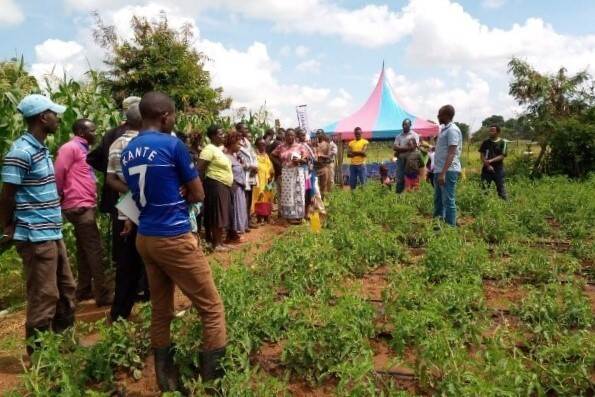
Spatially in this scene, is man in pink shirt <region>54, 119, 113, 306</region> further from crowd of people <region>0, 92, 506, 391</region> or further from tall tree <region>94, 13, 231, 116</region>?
tall tree <region>94, 13, 231, 116</region>

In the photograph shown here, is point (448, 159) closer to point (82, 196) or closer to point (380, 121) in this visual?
point (82, 196)

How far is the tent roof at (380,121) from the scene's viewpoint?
17484mm

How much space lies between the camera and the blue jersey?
2.77 meters

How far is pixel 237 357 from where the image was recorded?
3.11 metres

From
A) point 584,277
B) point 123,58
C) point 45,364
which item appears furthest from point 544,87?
point 45,364

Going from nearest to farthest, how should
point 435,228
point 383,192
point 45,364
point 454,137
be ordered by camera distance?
point 45,364 → point 454,137 → point 435,228 → point 383,192

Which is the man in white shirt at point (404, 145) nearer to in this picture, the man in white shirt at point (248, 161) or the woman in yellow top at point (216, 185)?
the man in white shirt at point (248, 161)

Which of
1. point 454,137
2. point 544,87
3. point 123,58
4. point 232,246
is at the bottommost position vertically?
point 232,246

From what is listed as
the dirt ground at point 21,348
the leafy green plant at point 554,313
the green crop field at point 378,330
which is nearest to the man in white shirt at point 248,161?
the dirt ground at point 21,348

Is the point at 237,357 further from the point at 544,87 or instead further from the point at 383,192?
the point at 544,87

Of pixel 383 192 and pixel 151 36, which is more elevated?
pixel 151 36

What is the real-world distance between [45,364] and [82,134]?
7.62 ft

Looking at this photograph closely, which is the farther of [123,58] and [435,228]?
[123,58]

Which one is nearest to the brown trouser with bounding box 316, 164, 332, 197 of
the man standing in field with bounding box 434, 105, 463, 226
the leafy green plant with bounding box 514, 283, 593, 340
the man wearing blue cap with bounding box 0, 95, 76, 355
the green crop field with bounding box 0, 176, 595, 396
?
the man standing in field with bounding box 434, 105, 463, 226
